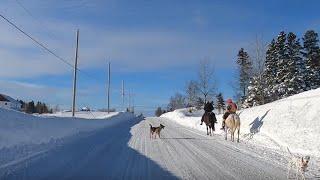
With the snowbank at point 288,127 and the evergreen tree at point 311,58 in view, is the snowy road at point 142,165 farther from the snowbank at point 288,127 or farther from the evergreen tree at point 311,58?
the evergreen tree at point 311,58

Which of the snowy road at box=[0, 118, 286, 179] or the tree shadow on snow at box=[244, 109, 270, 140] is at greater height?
the tree shadow on snow at box=[244, 109, 270, 140]

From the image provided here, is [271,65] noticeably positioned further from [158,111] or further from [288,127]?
[158,111]

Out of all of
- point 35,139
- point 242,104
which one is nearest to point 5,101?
point 242,104

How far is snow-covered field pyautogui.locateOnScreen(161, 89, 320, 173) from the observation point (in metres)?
19.5

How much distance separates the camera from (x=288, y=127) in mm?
22953

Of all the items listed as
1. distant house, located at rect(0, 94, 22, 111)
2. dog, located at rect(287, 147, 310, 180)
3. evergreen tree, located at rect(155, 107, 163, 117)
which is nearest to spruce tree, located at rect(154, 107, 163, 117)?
evergreen tree, located at rect(155, 107, 163, 117)

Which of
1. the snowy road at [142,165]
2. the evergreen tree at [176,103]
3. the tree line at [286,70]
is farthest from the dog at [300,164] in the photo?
the evergreen tree at [176,103]

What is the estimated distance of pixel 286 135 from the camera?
22.0 meters

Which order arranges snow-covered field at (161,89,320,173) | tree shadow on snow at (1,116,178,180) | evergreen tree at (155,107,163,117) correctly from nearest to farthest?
tree shadow on snow at (1,116,178,180)
snow-covered field at (161,89,320,173)
evergreen tree at (155,107,163,117)

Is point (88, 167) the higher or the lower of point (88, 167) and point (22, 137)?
the lower

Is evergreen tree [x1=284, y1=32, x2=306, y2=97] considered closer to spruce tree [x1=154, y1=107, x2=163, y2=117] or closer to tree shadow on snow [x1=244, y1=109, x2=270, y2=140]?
tree shadow on snow [x1=244, y1=109, x2=270, y2=140]

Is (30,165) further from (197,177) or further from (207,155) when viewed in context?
(207,155)

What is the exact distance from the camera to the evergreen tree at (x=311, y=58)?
66562 millimetres

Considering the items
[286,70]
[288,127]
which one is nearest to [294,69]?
[286,70]
